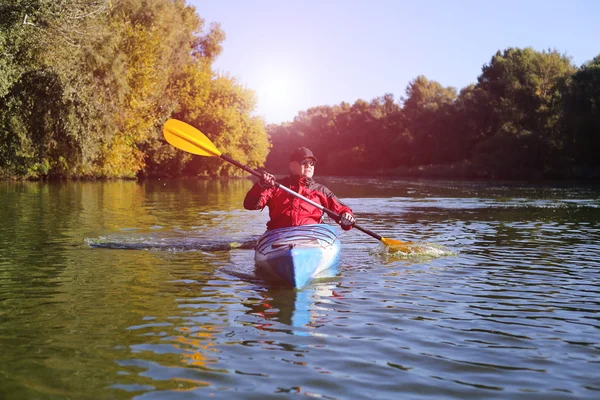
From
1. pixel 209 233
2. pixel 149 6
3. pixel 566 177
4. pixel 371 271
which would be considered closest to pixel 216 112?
pixel 149 6

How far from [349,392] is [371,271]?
4998 millimetres

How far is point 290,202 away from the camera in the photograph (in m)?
9.38

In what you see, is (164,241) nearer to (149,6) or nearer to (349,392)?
(349,392)

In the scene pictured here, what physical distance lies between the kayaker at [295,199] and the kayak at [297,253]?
1.77ft

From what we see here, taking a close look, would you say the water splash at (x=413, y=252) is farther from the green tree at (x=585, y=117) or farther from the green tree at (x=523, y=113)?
the green tree at (x=523, y=113)

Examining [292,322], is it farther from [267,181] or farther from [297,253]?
[267,181]

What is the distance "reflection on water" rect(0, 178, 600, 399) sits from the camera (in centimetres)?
445

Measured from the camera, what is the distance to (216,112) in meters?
48.2

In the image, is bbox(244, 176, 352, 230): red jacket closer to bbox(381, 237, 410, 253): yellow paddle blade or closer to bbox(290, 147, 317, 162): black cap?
bbox(290, 147, 317, 162): black cap

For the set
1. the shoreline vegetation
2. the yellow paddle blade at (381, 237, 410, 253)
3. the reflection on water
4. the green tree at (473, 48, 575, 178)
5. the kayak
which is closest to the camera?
the reflection on water

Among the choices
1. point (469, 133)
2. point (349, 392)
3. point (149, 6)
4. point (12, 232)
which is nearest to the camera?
point (349, 392)

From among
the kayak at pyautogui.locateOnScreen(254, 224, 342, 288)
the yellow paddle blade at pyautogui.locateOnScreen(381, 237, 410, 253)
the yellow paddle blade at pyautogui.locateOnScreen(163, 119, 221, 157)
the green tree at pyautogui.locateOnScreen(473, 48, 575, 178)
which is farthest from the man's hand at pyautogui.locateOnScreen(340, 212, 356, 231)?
the green tree at pyautogui.locateOnScreen(473, 48, 575, 178)

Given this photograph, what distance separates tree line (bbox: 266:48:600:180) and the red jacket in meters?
38.0

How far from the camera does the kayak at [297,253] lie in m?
7.85
